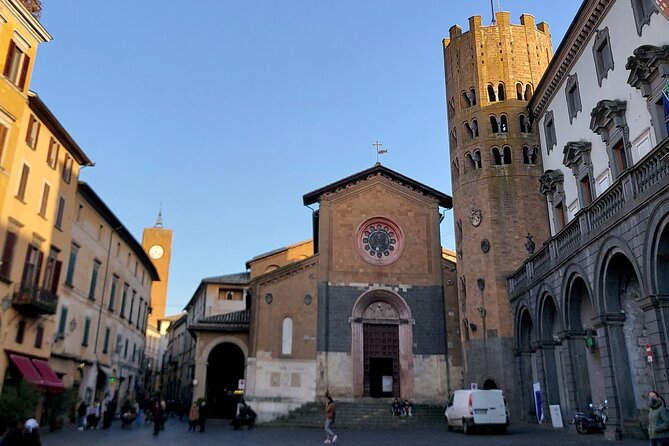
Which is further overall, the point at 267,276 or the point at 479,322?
the point at 267,276

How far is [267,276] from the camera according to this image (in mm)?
31703

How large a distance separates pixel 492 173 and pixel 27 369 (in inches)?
898

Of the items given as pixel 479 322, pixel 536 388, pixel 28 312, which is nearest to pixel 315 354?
pixel 479 322

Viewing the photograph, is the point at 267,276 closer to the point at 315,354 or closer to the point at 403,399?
the point at 315,354

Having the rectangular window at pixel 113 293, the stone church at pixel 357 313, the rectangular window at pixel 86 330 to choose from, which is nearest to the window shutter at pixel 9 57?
the rectangular window at pixel 86 330

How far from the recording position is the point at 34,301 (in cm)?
2145

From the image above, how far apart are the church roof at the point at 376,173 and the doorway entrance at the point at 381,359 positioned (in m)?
8.66

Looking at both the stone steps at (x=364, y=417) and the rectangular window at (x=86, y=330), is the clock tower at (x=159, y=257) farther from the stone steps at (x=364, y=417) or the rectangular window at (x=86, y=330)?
the stone steps at (x=364, y=417)

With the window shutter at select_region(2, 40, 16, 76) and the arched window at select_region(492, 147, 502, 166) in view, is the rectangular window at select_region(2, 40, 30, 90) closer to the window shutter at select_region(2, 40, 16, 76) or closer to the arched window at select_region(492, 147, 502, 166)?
the window shutter at select_region(2, 40, 16, 76)

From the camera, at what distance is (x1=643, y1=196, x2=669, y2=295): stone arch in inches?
525

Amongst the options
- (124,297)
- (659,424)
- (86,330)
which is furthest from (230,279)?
(659,424)

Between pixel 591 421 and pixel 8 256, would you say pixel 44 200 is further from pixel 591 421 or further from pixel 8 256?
pixel 591 421

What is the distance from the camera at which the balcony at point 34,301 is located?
69.7ft

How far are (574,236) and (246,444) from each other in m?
12.9
